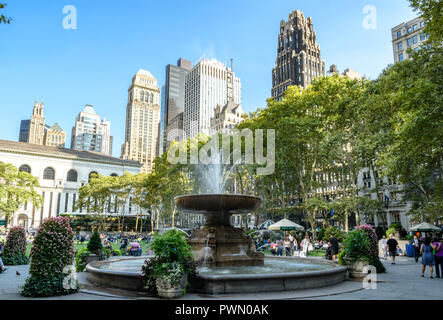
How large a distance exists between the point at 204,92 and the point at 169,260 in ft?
481

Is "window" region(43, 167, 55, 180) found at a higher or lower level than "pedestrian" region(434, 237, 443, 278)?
higher

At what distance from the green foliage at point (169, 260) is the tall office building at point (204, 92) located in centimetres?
13487

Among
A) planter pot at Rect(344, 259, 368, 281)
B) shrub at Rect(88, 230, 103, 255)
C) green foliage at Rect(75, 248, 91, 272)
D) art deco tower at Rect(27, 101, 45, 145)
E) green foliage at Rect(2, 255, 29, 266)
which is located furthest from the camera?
art deco tower at Rect(27, 101, 45, 145)

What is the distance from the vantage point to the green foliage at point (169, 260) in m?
7.52

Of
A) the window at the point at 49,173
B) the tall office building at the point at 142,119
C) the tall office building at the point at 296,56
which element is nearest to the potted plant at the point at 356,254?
the window at the point at 49,173

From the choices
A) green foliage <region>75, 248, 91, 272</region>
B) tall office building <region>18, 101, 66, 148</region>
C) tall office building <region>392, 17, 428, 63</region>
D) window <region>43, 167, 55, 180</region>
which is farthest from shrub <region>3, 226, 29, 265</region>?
tall office building <region>18, 101, 66, 148</region>

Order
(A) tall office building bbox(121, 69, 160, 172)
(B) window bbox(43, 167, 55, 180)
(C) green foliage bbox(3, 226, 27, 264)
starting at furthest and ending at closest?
(A) tall office building bbox(121, 69, 160, 172), (B) window bbox(43, 167, 55, 180), (C) green foliage bbox(3, 226, 27, 264)

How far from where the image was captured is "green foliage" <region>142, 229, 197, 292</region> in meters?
7.52

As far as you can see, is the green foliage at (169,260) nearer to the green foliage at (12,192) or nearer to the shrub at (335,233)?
the shrub at (335,233)

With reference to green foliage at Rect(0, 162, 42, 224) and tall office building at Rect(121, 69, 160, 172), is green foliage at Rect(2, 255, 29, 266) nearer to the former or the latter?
green foliage at Rect(0, 162, 42, 224)

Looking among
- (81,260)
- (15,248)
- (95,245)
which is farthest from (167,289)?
(15,248)
